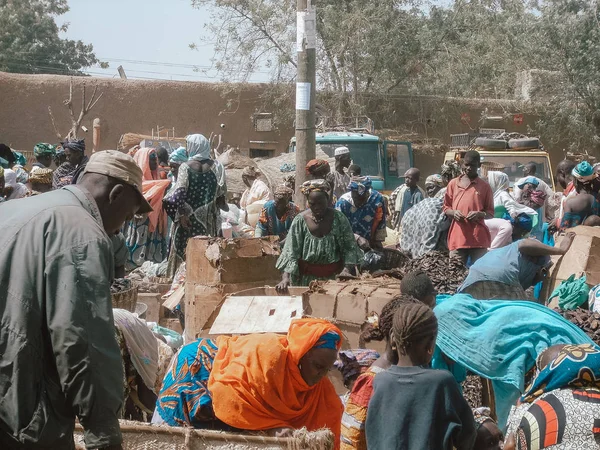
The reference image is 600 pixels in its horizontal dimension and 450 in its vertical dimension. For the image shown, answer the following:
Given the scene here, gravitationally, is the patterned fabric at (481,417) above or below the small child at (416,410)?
below

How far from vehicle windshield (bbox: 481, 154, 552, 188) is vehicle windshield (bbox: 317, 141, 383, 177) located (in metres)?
2.38

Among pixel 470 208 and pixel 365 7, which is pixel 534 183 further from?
pixel 365 7

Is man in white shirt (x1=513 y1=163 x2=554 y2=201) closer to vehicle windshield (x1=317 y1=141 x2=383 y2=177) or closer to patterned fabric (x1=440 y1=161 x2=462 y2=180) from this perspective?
patterned fabric (x1=440 y1=161 x2=462 y2=180)

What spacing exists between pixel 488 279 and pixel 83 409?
3825mm

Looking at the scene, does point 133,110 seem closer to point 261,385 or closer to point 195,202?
point 195,202

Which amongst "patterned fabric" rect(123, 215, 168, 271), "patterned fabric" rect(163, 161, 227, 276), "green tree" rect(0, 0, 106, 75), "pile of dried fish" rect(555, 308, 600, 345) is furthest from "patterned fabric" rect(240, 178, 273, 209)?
"green tree" rect(0, 0, 106, 75)

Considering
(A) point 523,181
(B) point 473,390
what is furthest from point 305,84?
(B) point 473,390

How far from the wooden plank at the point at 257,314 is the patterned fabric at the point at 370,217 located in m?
2.49

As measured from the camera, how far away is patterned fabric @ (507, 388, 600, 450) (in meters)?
3.14

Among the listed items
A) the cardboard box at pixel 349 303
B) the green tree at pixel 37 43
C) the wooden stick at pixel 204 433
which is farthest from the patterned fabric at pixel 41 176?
the green tree at pixel 37 43

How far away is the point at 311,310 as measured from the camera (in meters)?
5.99

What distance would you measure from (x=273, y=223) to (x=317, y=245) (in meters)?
1.96

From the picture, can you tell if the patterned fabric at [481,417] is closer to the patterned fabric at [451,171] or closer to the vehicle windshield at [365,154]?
the patterned fabric at [451,171]

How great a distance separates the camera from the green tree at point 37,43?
115 ft
